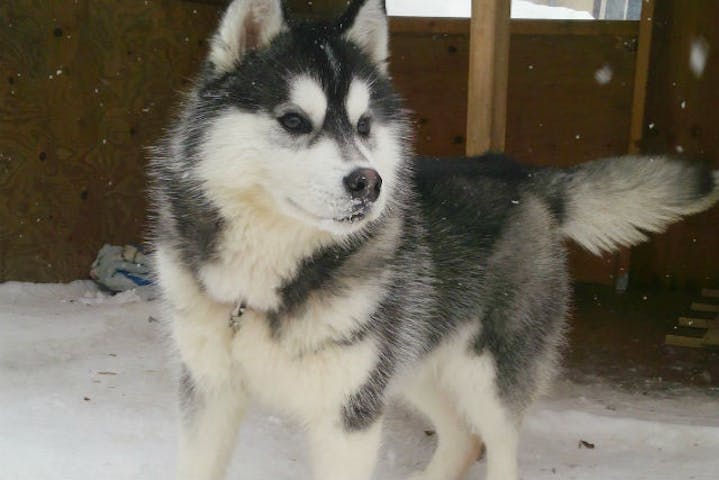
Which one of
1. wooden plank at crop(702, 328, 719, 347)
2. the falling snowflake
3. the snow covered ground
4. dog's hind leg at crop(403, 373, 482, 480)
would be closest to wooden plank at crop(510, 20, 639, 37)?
the falling snowflake

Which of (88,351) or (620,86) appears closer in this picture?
(88,351)

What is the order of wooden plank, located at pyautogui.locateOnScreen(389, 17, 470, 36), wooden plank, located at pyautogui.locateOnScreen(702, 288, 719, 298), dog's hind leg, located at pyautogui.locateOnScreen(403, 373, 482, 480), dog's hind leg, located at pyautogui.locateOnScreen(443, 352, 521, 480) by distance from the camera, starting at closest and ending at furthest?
dog's hind leg, located at pyautogui.locateOnScreen(443, 352, 521, 480) → dog's hind leg, located at pyautogui.locateOnScreen(403, 373, 482, 480) → wooden plank, located at pyautogui.locateOnScreen(702, 288, 719, 298) → wooden plank, located at pyautogui.locateOnScreen(389, 17, 470, 36)

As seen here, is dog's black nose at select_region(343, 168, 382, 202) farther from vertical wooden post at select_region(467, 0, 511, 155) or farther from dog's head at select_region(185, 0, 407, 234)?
vertical wooden post at select_region(467, 0, 511, 155)

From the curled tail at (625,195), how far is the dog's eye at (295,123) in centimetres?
131

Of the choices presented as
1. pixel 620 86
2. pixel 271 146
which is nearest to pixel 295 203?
pixel 271 146

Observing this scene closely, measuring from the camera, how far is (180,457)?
258 cm

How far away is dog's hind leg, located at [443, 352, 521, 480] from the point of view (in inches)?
114

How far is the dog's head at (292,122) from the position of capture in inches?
81.9

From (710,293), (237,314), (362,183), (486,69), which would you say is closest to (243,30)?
(362,183)

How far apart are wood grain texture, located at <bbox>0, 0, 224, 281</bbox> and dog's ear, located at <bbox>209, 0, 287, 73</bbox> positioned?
115 inches

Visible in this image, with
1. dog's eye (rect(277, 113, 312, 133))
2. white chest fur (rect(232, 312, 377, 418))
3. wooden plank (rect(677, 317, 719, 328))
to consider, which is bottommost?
wooden plank (rect(677, 317, 719, 328))

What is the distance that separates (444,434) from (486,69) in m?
1.58

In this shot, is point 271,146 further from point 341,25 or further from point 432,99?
point 432,99

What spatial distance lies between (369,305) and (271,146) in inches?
22.4
